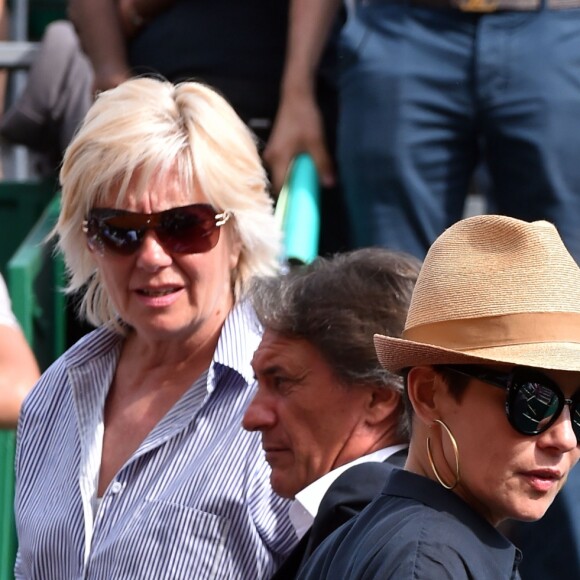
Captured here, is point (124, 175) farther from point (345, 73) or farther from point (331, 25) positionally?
point (331, 25)

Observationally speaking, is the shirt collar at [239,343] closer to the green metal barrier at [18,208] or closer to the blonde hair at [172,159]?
the blonde hair at [172,159]

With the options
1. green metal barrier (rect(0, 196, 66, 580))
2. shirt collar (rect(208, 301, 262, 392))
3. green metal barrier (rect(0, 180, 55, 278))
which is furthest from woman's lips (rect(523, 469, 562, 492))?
green metal barrier (rect(0, 180, 55, 278))

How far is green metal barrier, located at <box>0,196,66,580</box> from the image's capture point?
12.9 ft

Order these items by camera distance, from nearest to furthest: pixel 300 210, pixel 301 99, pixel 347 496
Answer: pixel 347 496 → pixel 300 210 → pixel 301 99

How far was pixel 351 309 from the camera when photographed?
2389 mm

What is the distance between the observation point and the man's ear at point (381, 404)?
93.7 inches

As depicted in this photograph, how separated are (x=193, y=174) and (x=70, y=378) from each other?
1.69ft

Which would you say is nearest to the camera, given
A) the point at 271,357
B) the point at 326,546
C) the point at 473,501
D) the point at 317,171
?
the point at 473,501

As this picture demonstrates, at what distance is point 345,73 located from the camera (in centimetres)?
351

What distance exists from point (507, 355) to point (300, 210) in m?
1.97

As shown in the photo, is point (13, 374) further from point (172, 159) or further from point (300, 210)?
point (300, 210)

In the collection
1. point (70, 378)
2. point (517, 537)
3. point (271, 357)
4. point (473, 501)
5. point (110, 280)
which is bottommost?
point (517, 537)

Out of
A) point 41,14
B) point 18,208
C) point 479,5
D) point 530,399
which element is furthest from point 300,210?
point 41,14

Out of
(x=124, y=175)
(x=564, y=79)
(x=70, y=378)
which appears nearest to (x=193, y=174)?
(x=124, y=175)
